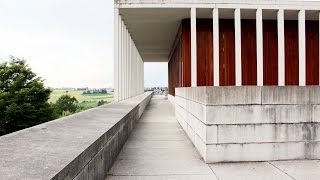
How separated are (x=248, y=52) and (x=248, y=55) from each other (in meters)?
0.19

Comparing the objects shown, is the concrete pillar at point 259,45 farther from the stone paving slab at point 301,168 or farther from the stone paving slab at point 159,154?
the stone paving slab at point 301,168

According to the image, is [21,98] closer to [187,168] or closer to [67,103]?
[187,168]

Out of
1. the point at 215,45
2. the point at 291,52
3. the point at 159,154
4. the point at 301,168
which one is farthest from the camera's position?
the point at 291,52

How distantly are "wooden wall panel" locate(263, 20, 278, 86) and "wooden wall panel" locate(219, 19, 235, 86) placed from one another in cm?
206

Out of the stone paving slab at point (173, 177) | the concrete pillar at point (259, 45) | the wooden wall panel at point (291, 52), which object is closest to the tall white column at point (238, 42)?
the concrete pillar at point (259, 45)

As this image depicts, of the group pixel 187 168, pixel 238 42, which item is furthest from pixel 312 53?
pixel 187 168

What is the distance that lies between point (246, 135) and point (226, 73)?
1365cm

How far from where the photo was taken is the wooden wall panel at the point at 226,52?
1972cm

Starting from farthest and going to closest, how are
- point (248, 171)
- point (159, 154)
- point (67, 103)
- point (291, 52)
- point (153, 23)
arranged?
point (67, 103)
point (153, 23)
point (291, 52)
point (159, 154)
point (248, 171)

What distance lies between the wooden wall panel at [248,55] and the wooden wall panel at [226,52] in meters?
0.62

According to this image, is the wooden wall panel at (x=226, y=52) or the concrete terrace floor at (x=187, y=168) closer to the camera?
the concrete terrace floor at (x=187, y=168)

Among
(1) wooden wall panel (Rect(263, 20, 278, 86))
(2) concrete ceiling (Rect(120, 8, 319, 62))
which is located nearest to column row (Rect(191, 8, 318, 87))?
(2) concrete ceiling (Rect(120, 8, 319, 62))

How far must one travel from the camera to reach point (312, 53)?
2091cm

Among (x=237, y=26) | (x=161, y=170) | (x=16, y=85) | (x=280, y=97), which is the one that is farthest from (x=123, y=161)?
(x=16, y=85)
